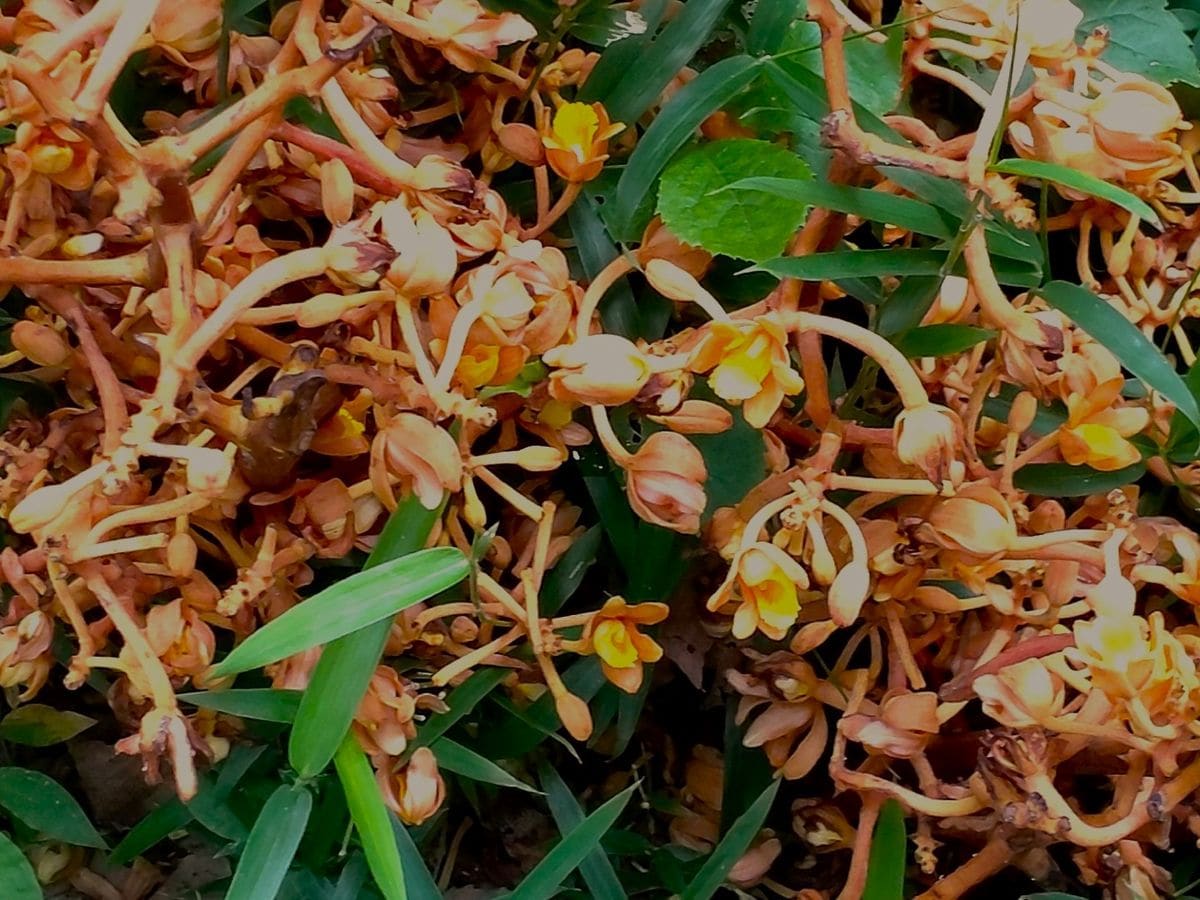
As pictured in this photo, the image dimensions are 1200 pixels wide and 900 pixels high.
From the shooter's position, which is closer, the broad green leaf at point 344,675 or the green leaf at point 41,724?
the broad green leaf at point 344,675

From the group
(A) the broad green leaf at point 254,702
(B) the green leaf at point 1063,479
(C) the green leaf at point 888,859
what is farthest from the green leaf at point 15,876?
(B) the green leaf at point 1063,479

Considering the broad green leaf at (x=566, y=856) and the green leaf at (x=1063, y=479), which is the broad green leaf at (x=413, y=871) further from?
the green leaf at (x=1063, y=479)

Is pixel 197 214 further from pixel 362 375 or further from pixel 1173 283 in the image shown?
pixel 1173 283

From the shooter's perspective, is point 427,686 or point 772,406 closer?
point 772,406

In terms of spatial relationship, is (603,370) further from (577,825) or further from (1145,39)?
(1145,39)

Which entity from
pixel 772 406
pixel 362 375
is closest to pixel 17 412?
pixel 362 375

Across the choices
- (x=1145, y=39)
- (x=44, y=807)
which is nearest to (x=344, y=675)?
(x=44, y=807)
